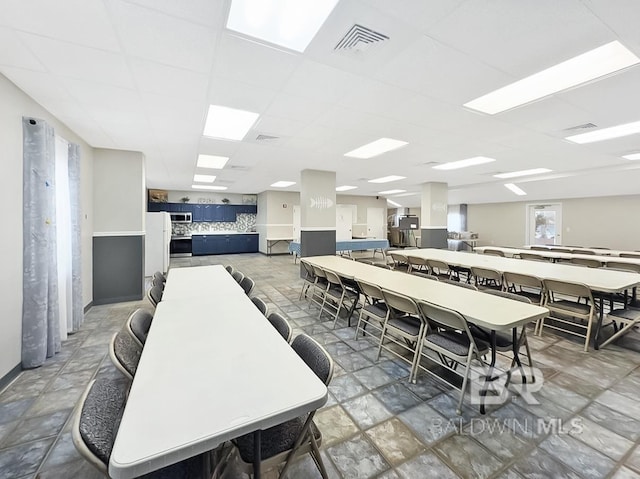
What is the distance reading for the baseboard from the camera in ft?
7.29

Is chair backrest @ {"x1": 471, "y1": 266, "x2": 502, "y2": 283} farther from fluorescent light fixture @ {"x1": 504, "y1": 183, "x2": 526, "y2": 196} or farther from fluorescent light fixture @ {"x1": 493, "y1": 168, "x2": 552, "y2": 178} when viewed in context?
fluorescent light fixture @ {"x1": 504, "y1": 183, "x2": 526, "y2": 196}

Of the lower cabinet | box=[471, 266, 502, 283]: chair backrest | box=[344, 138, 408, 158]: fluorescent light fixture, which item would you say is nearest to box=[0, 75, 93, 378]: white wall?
box=[344, 138, 408, 158]: fluorescent light fixture

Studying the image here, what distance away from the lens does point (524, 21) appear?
1.73 meters

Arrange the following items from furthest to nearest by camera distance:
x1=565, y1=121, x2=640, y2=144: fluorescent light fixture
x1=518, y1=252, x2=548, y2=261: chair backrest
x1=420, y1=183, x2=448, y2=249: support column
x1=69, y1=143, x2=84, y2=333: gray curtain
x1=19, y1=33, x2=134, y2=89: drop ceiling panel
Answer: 1. x1=420, y1=183, x2=448, y2=249: support column
2. x1=518, y1=252, x2=548, y2=261: chair backrest
3. x1=565, y1=121, x2=640, y2=144: fluorescent light fixture
4. x1=69, y1=143, x2=84, y2=333: gray curtain
5. x1=19, y1=33, x2=134, y2=89: drop ceiling panel

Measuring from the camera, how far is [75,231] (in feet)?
11.1

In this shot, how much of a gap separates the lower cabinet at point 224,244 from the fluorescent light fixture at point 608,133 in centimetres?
1030

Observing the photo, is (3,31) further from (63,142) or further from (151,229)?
(151,229)

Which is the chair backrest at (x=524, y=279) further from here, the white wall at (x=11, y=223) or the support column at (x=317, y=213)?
the white wall at (x=11, y=223)

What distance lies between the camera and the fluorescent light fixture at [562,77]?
2.14m

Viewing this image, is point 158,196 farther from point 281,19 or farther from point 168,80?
point 281,19

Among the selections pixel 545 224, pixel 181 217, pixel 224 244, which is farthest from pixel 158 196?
pixel 545 224

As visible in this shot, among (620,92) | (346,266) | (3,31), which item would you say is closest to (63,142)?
(3,31)

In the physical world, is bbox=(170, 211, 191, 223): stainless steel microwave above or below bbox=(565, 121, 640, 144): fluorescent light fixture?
below

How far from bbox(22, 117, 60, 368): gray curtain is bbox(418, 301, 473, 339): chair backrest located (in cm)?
356
